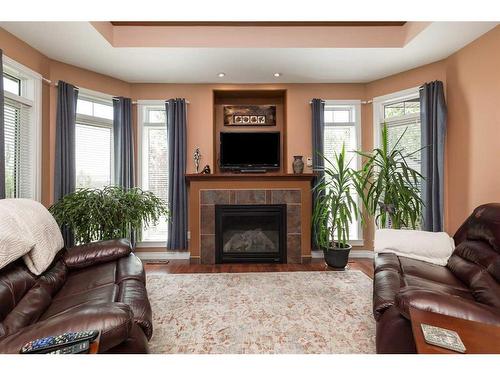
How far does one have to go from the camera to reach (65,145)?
3.51 m

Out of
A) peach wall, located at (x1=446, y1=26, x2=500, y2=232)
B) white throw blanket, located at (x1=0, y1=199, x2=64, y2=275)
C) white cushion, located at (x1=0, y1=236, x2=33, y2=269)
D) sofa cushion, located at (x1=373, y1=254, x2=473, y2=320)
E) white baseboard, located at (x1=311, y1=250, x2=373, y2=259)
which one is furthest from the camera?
white baseboard, located at (x1=311, y1=250, x2=373, y2=259)

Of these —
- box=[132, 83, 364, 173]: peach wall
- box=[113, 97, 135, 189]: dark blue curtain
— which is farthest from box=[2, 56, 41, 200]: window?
box=[132, 83, 364, 173]: peach wall

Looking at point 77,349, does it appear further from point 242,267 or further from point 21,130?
point 21,130

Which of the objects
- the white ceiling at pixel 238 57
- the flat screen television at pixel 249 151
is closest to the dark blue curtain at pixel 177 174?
the white ceiling at pixel 238 57

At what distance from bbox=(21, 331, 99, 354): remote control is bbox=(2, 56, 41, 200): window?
2.70 m

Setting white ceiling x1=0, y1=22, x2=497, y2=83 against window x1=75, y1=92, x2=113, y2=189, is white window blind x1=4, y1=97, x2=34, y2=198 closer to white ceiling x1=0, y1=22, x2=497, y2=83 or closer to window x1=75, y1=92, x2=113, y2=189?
window x1=75, y1=92, x2=113, y2=189

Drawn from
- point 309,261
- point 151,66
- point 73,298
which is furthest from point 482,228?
point 151,66

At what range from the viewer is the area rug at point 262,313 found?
1.94 m

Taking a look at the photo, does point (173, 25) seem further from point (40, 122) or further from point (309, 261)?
point (309, 261)

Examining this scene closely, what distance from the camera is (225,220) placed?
4172 millimetres

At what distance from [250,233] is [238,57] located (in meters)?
2.45

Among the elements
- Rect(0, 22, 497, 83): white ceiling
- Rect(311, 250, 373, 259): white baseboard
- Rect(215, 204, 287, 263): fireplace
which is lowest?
Rect(311, 250, 373, 259): white baseboard

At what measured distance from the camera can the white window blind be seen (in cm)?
295
